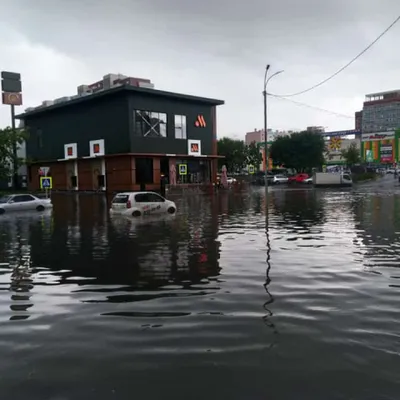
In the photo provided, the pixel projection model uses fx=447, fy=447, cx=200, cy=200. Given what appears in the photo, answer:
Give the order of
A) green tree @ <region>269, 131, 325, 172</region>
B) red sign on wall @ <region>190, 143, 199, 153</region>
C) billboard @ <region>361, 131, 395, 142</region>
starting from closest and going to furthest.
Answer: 1. red sign on wall @ <region>190, 143, 199, 153</region>
2. green tree @ <region>269, 131, 325, 172</region>
3. billboard @ <region>361, 131, 395, 142</region>

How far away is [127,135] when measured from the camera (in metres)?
46.3

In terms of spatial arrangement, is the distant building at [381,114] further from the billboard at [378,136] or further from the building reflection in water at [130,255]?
the building reflection in water at [130,255]

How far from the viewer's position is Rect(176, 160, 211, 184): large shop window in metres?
51.3

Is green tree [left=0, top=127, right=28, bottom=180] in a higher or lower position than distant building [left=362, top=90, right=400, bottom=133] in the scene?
lower

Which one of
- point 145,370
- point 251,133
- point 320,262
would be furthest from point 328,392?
point 251,133

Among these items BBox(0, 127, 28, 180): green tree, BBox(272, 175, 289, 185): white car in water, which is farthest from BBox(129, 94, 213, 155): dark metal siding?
BBox(272, 175, 289, 185): white car in water

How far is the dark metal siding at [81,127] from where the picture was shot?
47250mm

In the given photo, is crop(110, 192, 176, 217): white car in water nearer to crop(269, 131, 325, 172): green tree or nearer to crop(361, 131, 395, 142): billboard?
crop(269, 131, 325, 172): green tree

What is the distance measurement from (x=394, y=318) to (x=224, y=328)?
2.20 metres

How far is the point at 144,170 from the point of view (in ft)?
156

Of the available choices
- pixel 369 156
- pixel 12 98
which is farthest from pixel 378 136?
pixel 12 98

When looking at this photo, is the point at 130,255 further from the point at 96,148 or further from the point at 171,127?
the point at 96,148

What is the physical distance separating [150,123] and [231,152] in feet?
139

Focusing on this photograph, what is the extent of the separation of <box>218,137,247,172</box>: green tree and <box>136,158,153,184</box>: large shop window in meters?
41.1
